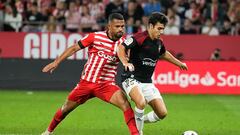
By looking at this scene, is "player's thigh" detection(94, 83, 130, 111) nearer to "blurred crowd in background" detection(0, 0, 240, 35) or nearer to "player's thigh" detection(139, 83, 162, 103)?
"player's thigh" detection(139, 83, 162, 103)

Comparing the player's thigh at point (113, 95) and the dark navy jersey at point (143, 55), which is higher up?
the dark navy jersey at point (143, 55)

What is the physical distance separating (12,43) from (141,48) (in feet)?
44.7

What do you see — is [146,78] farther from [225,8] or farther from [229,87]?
[225,8]

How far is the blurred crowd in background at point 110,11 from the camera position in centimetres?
2455

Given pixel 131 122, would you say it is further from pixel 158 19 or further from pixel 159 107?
pixel 158 19

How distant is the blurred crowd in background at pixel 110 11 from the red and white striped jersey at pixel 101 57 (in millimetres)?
12773

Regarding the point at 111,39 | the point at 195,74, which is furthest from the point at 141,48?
the point at 195,74

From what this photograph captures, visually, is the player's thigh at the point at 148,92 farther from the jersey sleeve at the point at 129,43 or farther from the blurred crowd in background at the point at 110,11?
the blurred crowd in background at the point at 110,11

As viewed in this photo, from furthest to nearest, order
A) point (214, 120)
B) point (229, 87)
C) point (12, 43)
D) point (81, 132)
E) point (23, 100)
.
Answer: point (12, 43)
point (229, 87)
point (23, 100)
point (214, 120)
point (81, 132)

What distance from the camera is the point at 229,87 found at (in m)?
22.3

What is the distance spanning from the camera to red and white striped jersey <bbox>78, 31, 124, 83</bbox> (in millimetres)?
11477

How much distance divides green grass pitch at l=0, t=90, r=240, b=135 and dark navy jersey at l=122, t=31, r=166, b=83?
1.61 meters
